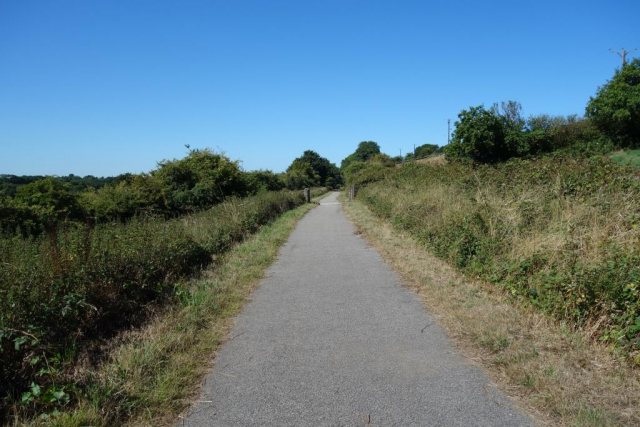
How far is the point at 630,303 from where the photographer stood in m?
3.97

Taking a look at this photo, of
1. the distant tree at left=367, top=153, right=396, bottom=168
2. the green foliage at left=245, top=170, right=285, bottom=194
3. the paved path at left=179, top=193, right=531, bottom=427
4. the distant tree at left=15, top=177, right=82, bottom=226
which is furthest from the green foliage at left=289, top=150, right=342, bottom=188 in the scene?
the paved path at left=179, top=193, right=531, bottom=427

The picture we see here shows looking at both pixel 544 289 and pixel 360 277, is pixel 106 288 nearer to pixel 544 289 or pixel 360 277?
pixel 360 277

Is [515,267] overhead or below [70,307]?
below

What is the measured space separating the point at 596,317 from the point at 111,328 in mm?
5481

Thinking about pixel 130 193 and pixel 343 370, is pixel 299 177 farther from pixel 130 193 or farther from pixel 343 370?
pixel 343 370

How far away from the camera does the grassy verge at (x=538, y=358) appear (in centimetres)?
290

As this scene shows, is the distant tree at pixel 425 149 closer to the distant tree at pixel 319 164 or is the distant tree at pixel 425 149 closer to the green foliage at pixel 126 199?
the distant tree at pixel 319 164

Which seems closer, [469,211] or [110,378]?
[110,378]

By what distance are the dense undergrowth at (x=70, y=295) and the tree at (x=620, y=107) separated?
3752 cm

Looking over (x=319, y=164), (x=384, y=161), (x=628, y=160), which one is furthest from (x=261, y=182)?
(x=319, y=164)

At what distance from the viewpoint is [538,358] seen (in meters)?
3.64

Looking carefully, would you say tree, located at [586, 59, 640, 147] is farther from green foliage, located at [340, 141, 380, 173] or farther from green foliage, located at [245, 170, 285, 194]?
green foliage, located at [340, 141, 380, 173]

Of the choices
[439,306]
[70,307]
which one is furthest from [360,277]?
[70,307]

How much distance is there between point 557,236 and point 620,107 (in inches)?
1390
